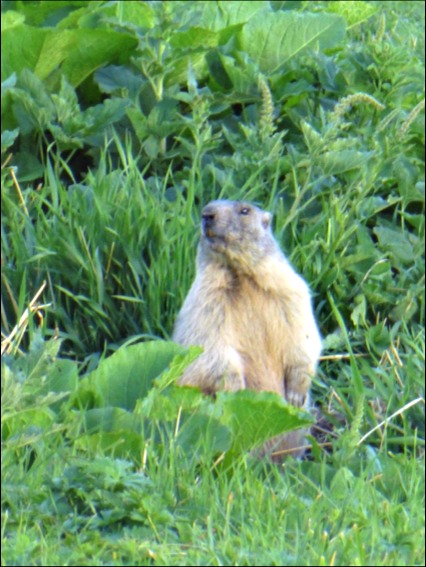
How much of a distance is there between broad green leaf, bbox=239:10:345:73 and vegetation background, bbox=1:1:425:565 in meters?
0.01

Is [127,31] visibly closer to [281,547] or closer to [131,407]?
[131,407]

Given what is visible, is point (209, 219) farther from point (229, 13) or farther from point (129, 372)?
point (229, 13)

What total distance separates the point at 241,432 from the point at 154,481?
574mm

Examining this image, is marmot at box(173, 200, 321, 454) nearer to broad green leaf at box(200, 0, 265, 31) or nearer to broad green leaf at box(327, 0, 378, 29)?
broad green leaf at box(200, 0, 265, 31)

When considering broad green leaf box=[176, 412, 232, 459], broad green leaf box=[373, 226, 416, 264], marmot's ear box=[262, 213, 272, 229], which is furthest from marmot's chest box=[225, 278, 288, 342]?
broad green leaf box=[373, 226, 416, 264]

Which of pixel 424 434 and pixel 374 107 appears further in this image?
pixel 374 107

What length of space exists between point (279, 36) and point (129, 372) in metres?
2.69

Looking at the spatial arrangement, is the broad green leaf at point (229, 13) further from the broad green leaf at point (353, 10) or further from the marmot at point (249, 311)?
the marmot at point (249, 311)

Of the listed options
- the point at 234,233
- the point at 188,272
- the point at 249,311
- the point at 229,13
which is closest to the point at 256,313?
the point at 249,311

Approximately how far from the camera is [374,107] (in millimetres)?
6215

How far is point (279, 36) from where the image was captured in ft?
21.5

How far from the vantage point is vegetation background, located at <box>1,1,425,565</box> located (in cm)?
365

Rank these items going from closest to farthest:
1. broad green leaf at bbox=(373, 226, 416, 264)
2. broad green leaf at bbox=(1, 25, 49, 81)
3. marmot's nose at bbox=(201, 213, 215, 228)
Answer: marmot's nose at bbox=(201, 213, 215, 228) < broad green leaf at bbox=(373, 226, 416, 264) < broad green leaf at bbox=(1, 25, 49, 81)

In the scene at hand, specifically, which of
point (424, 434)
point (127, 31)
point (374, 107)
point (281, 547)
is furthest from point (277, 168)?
point (281, 547)
